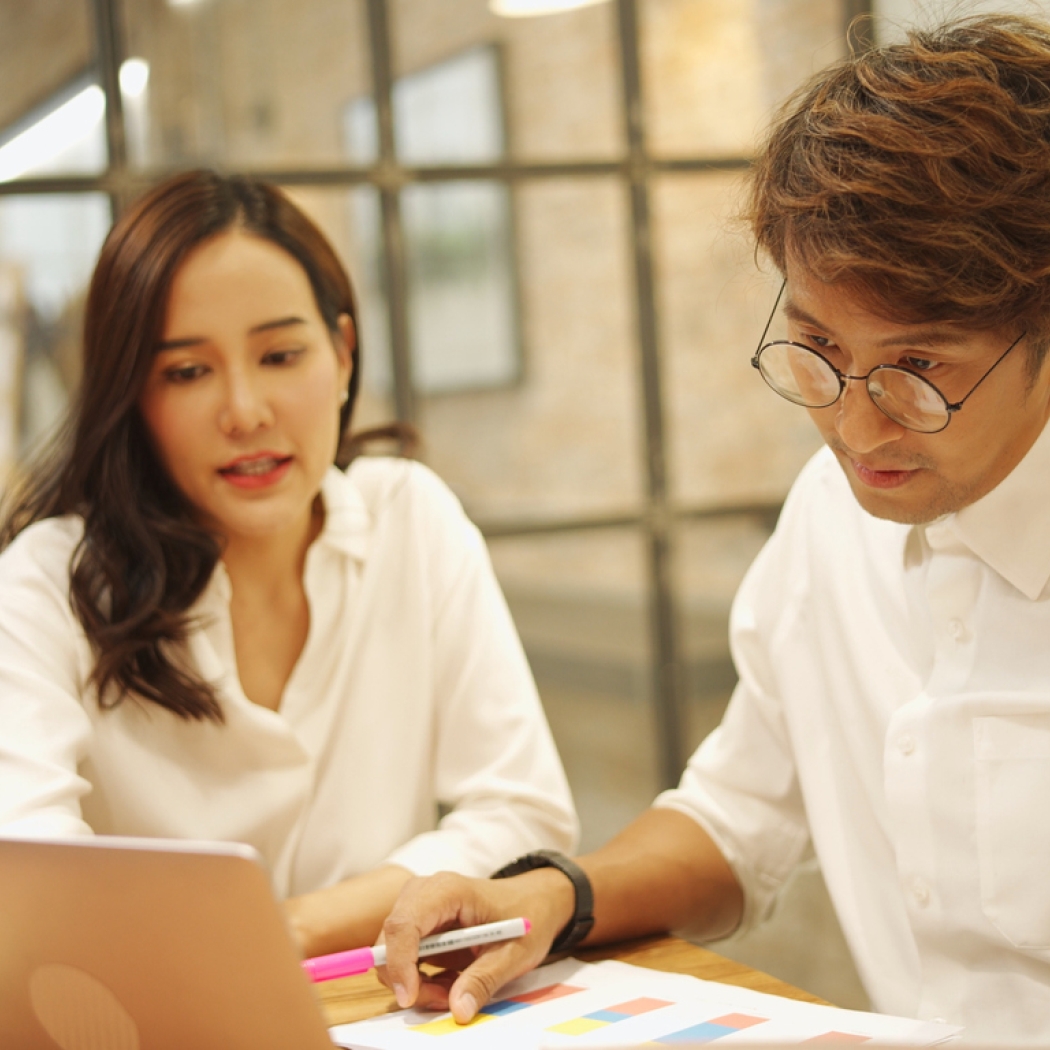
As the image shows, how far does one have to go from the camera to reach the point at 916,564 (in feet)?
4.38

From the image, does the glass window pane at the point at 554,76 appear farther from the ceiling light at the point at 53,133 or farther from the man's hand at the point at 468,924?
the man's hand at the point at 468,924

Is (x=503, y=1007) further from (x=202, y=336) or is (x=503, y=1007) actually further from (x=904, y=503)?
(x=202, y=336)

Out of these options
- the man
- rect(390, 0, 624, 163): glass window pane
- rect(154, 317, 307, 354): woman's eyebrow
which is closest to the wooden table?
the man

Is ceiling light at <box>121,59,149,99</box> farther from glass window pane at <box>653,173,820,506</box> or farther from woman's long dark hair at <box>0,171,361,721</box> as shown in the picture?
glass window pane at <box>653,173,820,506</box>

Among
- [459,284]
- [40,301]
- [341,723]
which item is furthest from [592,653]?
[40,301]

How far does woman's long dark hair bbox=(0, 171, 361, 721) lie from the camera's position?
1569 millimetres

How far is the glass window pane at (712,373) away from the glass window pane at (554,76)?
0.70ft

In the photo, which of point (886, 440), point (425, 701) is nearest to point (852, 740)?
point (886, 440)

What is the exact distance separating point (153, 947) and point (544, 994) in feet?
1.49

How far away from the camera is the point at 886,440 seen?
44.6 inches

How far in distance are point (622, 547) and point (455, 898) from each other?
1841mm

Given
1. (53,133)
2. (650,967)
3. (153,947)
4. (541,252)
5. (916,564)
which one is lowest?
(650,967)

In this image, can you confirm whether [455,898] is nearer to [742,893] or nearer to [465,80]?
[742,893]

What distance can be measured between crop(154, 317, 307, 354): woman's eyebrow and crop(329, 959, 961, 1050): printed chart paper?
35.1 inches
